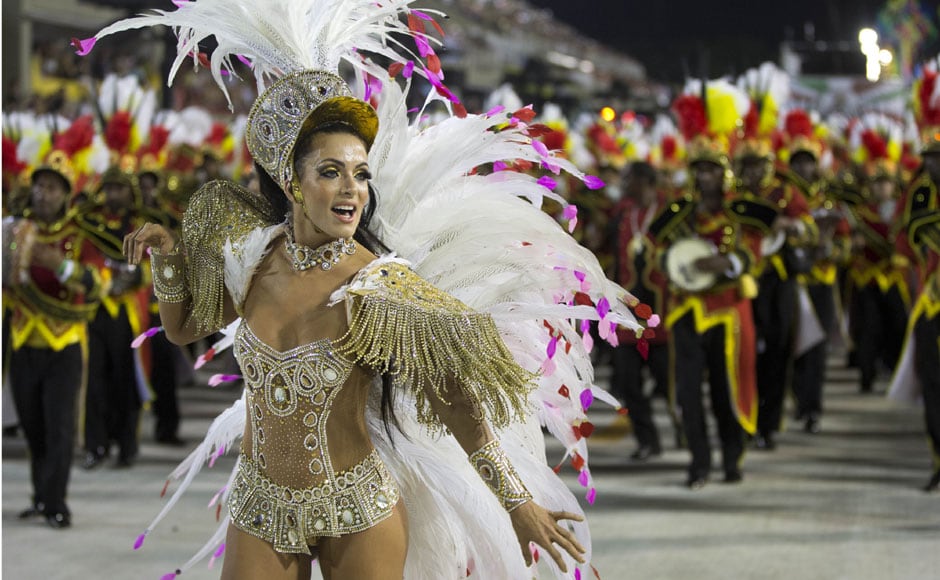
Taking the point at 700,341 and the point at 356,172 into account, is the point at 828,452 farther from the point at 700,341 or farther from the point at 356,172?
the point at 356,172

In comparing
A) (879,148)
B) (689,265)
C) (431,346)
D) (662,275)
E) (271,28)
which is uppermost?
(271,28)

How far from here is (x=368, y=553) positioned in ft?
9.54

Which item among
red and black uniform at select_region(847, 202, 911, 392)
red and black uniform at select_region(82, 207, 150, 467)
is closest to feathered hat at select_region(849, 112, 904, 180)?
red and black uniform at select_region(847, 202, 911, 392)

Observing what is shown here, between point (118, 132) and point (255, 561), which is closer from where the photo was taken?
point (255, 561)

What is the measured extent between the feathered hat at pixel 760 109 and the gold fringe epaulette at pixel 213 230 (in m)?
5.57

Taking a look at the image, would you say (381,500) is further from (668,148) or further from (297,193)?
(668,148)

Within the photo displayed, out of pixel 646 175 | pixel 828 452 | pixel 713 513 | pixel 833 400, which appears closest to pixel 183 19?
pixel 713 513

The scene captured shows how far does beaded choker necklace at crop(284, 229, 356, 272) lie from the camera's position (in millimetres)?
2943

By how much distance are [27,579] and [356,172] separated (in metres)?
3.60

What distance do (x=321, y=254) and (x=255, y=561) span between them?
69 cm

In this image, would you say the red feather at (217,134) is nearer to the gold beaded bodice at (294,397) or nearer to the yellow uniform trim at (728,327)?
the yellow uniform trim at (728,327)

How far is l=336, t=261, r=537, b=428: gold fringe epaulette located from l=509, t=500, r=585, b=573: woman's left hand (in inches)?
7.5

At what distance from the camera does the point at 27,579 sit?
5.70 meters

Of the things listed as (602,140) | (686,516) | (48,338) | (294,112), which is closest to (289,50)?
(294,112)
